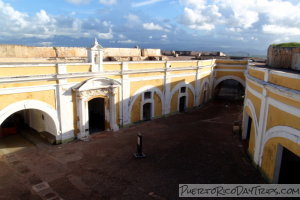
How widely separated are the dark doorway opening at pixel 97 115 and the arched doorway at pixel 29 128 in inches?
127

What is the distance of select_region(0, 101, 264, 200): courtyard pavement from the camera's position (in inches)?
396

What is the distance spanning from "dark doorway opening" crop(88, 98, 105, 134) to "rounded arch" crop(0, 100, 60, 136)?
3.68 metres

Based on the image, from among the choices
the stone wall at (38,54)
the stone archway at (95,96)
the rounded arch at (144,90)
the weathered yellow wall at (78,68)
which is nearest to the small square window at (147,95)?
the rounded arch at (144,90)

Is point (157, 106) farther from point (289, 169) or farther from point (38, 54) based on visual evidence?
point (289, 169)

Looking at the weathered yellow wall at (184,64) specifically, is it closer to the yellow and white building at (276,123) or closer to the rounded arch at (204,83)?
the rounded arch at (204,83)

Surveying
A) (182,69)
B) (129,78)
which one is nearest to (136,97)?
(129,78)

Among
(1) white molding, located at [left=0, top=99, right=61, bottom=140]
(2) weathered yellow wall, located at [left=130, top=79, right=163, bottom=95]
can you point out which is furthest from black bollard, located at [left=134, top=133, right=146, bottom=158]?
(2) weathered yellow wall, located at [left=130, top=79, right=163, bottom=95]

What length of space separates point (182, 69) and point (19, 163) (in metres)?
15.3

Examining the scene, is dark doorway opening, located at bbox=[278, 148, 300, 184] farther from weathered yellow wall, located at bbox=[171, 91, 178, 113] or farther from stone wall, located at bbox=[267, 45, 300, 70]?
weathered yellow wall, located at bbox=[171, 91, 178, 113]

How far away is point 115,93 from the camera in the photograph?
55.8 ft

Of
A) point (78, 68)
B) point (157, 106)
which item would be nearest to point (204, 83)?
point (157, 106)

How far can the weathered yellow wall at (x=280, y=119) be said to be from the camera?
881cm

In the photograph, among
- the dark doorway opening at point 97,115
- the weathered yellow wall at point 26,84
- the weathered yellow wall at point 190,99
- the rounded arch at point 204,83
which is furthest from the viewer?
the rounded arch at point 204,83

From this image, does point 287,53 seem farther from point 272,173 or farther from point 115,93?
point 115,93
